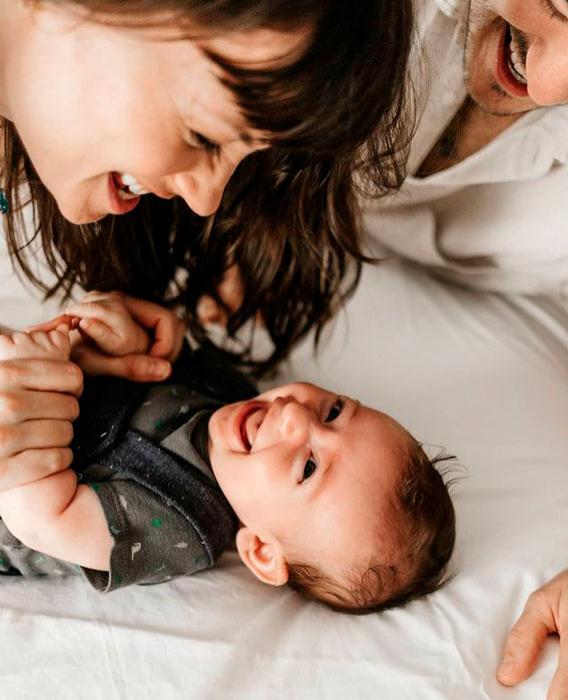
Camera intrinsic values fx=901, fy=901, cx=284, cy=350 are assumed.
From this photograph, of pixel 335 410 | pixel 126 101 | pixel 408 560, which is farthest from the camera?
pixel 335 410

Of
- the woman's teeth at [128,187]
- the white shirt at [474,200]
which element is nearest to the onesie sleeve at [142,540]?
the woman's teeth at [128,187]

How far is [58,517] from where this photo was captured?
97 centimetres

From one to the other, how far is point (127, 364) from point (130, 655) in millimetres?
361

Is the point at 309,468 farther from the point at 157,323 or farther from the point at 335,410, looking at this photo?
the point at 157,323

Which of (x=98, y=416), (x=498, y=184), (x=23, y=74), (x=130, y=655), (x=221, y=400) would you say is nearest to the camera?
(x=23, y=74)

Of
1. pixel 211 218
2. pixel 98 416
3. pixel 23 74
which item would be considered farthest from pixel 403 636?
pixel 23 74

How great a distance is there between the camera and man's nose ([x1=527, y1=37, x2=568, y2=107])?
907 mm

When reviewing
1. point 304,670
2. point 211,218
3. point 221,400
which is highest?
point 211,218

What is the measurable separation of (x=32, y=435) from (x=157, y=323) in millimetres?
304

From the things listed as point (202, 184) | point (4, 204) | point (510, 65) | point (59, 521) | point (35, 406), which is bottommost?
point (59, 521)

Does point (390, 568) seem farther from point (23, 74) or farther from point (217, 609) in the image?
point (23, 74)

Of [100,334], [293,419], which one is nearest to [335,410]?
[293,419]

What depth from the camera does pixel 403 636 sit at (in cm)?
103

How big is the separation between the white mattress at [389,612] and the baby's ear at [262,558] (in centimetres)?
2
